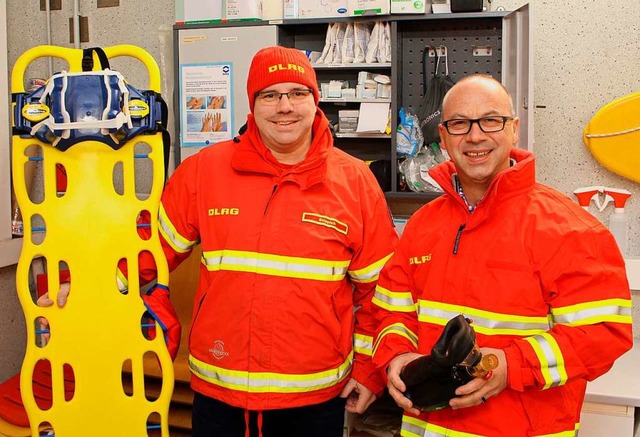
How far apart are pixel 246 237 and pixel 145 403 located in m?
0.71

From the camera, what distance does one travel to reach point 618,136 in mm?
2777

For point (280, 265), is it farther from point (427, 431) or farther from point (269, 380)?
point (427, 431)

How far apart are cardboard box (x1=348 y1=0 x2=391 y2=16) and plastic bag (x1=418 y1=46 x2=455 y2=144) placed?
336 mm

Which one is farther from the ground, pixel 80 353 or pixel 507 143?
pixel 507 143

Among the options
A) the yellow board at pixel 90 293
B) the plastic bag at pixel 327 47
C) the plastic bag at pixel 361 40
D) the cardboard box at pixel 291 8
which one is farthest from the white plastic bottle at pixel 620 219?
the yellow board at pixel 90 293

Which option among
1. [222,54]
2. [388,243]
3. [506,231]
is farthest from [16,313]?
[506,231]

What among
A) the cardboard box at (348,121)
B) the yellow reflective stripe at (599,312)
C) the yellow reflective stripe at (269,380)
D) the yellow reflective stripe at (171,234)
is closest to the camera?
the yellow reflective stripe at (599,312)

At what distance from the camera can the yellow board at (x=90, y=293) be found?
2115mm

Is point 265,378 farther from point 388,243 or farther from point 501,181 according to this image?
point 501,181

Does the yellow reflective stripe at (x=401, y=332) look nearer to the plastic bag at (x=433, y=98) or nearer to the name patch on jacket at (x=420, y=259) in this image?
the name patch on jacket at (x=420, y=259)

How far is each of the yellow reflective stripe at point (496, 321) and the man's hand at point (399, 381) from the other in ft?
0.39

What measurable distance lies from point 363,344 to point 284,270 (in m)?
0.36

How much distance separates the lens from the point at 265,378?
5.97ft

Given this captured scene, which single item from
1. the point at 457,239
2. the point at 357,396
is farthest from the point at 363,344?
the point at 457,239
